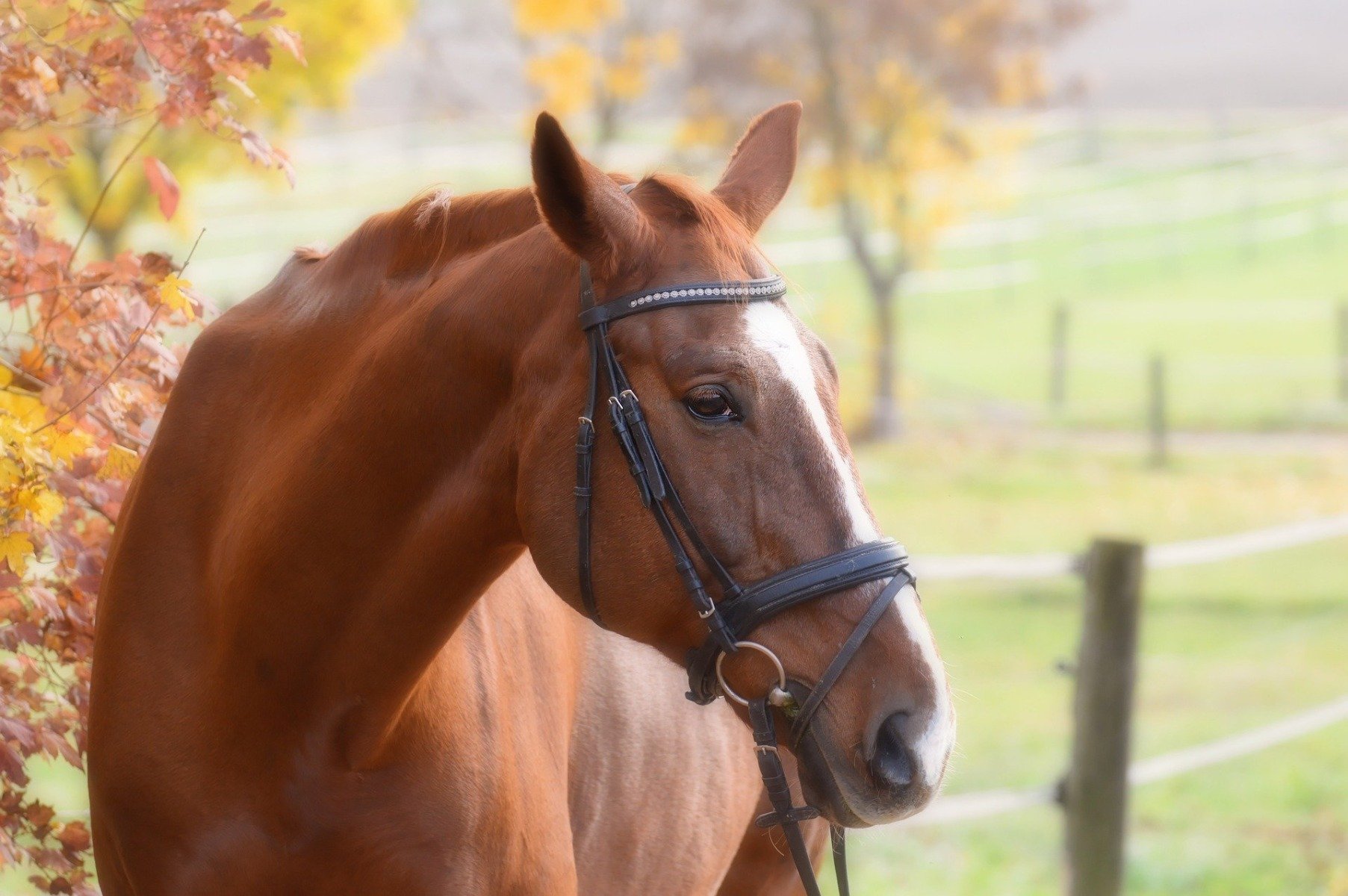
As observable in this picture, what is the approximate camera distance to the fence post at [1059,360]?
15867mm

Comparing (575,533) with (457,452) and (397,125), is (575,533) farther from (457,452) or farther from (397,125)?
(397,125)

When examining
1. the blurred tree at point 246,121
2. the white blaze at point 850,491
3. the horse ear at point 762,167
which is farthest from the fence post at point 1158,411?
the white blaze at point 850,491

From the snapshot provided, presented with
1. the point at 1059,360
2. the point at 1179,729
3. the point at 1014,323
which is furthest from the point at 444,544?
the point at 1014,323

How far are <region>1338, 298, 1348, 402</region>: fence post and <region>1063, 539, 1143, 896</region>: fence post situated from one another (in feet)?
39.3

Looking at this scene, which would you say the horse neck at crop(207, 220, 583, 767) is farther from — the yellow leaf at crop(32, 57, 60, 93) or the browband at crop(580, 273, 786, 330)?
the yellow leaf at crop(32, 57, 60, 93)

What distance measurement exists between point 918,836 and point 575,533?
467 cm

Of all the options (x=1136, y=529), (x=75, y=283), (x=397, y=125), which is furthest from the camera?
(x=397, y=125)

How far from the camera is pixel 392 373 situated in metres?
2.11

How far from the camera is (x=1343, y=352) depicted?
15680 mm

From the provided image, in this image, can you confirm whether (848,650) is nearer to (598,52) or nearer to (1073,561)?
(1073,561)


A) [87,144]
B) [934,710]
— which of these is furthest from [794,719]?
[87,144]

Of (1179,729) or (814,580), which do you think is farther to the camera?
(1179,729)

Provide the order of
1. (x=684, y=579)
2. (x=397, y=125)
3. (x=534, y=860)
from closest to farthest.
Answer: (x=684, y=579) → (x=534, y=860) → (x=397, y=125)

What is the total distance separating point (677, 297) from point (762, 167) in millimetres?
528
